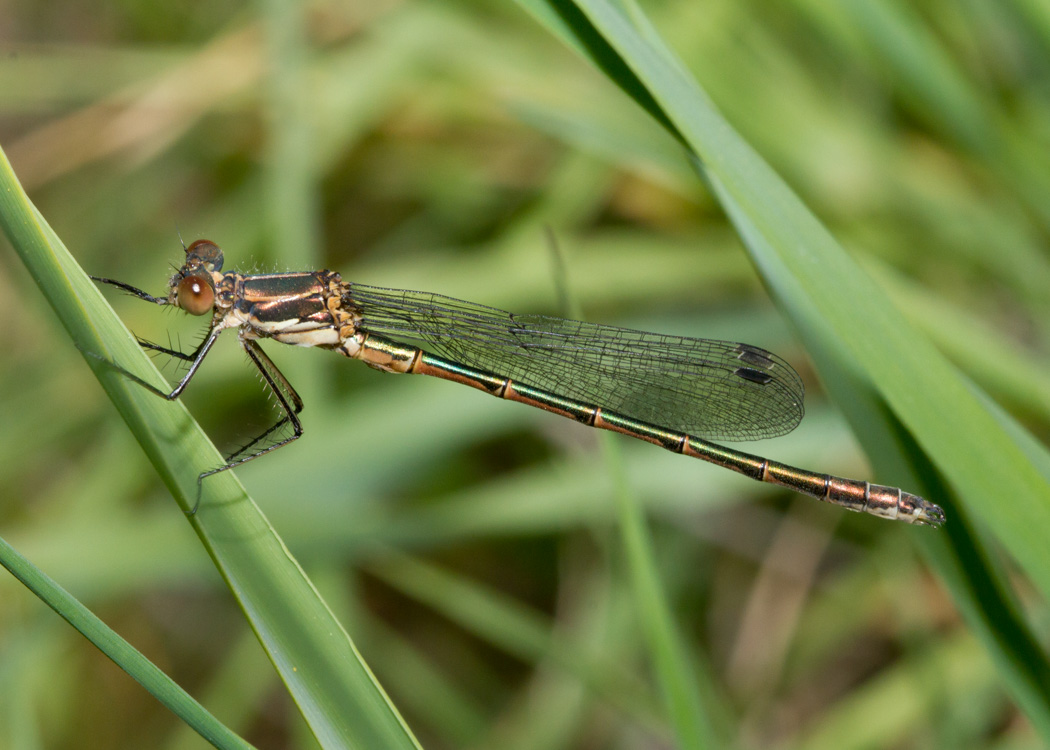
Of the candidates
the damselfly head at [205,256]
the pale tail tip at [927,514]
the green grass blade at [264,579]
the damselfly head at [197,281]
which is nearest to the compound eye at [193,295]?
the damselfly head at [197,281]

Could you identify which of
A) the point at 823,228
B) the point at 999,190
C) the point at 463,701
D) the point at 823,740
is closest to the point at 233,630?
Result: the point at 463,701

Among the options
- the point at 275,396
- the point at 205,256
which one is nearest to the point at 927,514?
the point at 275,396

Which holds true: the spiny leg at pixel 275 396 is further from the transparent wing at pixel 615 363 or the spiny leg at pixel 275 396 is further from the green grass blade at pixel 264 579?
the green grass blade at pixel 264 579

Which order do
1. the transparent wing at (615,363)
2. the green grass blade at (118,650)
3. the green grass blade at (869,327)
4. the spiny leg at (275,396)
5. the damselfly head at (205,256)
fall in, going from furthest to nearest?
the transparent wing at (615,363), the damselfly head at (205,256), the spiny leg at (275,396), the green grass blade at (869,327), the green grass blade at (118,650)

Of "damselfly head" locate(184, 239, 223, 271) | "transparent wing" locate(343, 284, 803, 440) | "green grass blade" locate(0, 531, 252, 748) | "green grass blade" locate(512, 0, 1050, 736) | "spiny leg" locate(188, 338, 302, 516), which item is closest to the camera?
"green grass blade" locate(0, 531, 252, 748)

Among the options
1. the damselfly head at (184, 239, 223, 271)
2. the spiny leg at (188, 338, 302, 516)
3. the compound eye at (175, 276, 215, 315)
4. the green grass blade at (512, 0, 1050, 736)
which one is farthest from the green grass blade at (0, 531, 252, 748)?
the damselfly head at (184, 239, 223, 271)

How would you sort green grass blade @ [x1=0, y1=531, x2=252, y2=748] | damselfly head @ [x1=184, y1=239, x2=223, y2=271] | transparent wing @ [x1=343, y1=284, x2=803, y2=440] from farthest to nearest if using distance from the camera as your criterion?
1. transparent wing @ [x1=343, y1=284, x2=803, y2=440]
2. damselfly head @ [x1=184, y1=239, x2=223, y2=271]
3. green grass blade @ [x1=0, y1=531, x2=252, y2=748]

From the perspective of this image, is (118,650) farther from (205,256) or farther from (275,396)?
(205,256)

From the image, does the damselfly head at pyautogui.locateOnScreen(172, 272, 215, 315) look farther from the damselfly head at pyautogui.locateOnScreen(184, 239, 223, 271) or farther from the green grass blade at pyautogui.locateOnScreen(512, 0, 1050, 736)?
the green grass blade at pyautogui.locateOnScreen(512, 0, 1050, 736)
